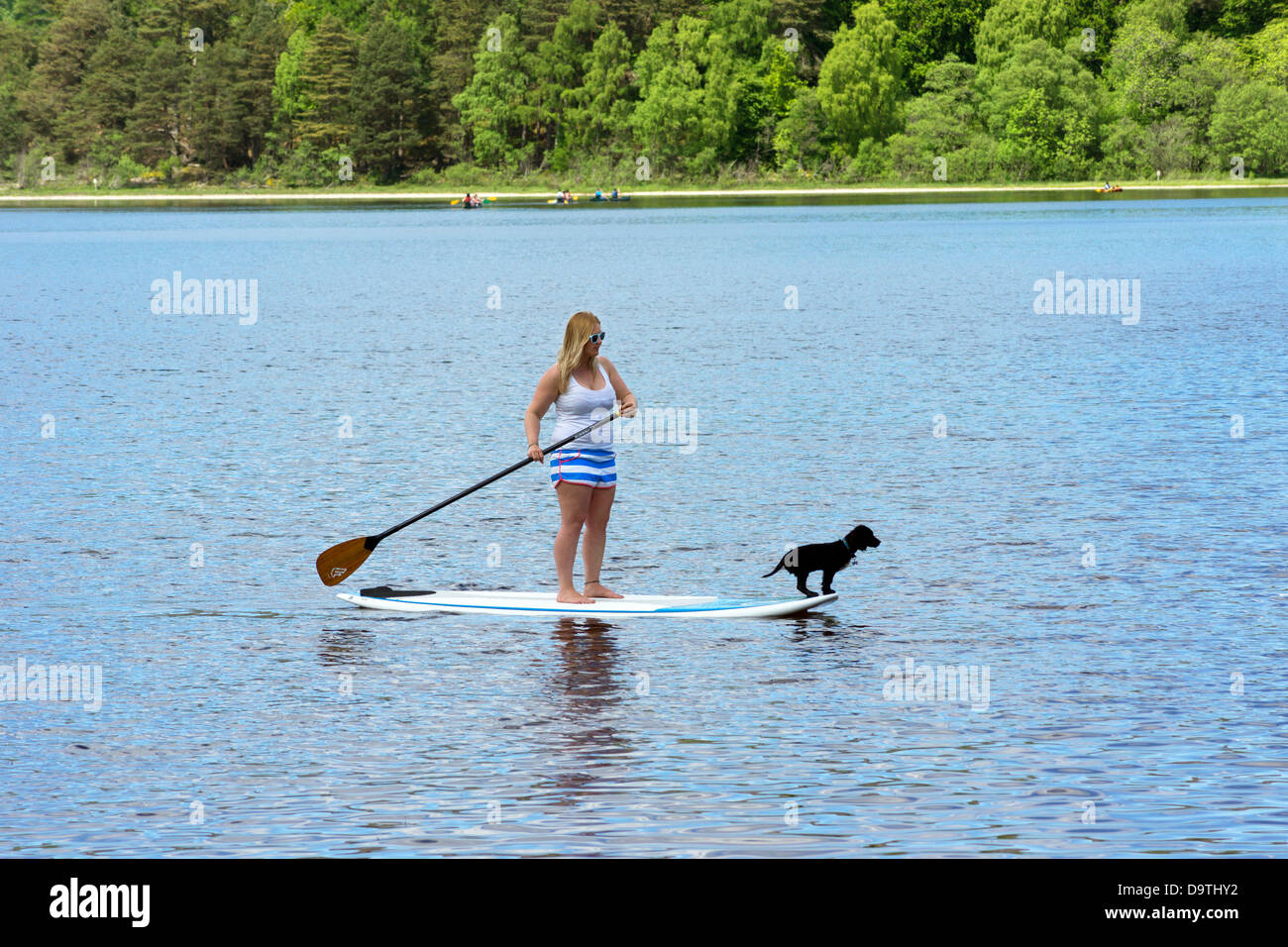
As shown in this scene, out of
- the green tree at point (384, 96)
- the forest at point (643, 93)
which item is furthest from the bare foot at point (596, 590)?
the green tree at point (384, 96)

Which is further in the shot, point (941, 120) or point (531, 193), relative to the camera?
point (531, 193)

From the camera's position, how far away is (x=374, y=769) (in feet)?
32.5

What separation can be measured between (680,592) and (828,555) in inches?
62.2

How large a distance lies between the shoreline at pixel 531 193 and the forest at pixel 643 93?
1.18m

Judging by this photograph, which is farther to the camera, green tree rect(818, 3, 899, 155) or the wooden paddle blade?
green tree rect(818, 3, 899, 155)

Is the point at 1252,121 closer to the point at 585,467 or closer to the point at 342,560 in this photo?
the point at 342,560

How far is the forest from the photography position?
126250 mm

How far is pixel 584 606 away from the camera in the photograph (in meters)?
13.4

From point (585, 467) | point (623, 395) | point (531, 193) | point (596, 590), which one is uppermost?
point (531, 193)

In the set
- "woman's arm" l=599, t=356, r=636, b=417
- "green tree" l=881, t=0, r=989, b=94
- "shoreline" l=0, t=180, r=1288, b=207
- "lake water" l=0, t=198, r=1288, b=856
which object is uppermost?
"green tree" l=881, t=0, r=989, b=94

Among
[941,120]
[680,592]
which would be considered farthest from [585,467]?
[941,120]

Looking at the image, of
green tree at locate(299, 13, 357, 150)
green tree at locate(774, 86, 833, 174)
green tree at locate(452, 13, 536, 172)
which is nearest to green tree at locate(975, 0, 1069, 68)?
green tree at locate(774, 86, 833, 174)

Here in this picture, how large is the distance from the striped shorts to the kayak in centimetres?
104

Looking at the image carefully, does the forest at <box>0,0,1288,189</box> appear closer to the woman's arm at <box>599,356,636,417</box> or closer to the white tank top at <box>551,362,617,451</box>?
the woman's arm at <box>599,356,636,417</box>
